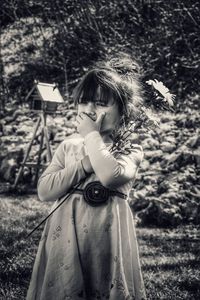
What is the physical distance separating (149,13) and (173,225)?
20.9 feet

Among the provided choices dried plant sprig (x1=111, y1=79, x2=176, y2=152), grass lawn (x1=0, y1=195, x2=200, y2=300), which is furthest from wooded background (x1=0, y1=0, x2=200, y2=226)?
dried plant sprig (x1=111, y1=79, x2=176, y2=152)

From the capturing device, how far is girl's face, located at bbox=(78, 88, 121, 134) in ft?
5.93

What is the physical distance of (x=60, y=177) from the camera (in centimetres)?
179

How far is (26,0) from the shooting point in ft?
38.9

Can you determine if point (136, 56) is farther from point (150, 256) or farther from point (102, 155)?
Result: point (102, 155)

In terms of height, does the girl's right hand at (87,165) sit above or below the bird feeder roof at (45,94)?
above

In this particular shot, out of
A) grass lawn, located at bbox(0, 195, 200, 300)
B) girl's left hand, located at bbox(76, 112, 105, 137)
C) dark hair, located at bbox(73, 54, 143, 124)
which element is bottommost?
grass lawn, located at bbox(0, 195, 200, 300)

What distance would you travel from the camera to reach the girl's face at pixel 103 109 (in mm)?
1809

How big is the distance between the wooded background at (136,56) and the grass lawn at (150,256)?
617 mm

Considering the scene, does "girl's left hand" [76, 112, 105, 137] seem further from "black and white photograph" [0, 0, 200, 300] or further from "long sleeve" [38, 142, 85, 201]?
"long sleeve" [38, 142, 85, 201]

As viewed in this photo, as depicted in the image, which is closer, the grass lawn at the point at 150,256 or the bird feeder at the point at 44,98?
the grass lawn at the point at 150,256

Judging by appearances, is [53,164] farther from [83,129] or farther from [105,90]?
[105,90]

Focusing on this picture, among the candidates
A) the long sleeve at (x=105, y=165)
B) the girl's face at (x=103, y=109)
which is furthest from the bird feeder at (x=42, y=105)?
the long sleeve at (x=105, y=165)

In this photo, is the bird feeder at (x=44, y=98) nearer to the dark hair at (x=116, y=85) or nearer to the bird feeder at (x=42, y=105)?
the bird feeder at (x=42, y=105)
